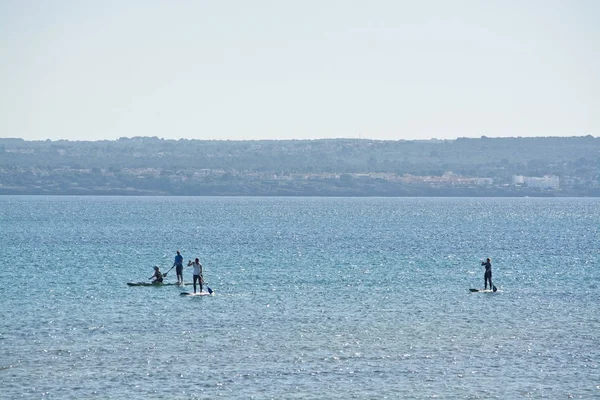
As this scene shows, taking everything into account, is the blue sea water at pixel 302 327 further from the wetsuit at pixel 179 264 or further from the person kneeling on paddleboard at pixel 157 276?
the wetsuit at pixel 179 264

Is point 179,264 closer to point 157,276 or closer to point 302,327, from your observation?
point 157,276

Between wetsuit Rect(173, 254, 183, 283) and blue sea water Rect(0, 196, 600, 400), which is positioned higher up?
wetsuit Rect(173, 254, 183, 283)

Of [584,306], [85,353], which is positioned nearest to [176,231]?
[584,306]

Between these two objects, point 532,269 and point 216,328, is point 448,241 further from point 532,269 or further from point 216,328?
point 216,328

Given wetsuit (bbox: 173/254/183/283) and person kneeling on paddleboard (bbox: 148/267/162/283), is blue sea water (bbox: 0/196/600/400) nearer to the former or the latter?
person kneeling on paddleboard (bbox: 148/267/162/283)

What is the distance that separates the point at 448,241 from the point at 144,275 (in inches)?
1695

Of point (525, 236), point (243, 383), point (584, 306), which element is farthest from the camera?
point (525, 236)

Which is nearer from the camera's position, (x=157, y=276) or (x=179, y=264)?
(x=157, y=276)

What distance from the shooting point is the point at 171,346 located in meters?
34.9

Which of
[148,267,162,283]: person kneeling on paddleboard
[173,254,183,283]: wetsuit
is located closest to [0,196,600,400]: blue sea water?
[148,267,162,283]: person kneeling on paddleboard

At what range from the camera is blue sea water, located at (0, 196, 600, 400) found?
29828mm

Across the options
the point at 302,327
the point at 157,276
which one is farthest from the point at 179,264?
the point at 302,327

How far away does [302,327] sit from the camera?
39.0m

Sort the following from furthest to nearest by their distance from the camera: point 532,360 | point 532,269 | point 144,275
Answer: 1. point 532,269
2. point 144,275
3. point 532,360
